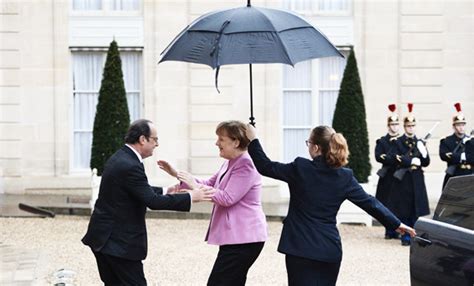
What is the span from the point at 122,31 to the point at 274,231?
6.34 metres

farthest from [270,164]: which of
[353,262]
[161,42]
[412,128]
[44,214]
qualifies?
[161,42]

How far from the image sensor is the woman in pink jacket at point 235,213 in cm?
815

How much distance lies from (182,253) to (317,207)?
6.73 meters

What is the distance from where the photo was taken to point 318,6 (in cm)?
2211

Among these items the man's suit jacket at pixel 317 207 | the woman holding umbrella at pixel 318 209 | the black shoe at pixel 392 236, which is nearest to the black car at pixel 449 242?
the woman holding umbrella at pixel 318 209

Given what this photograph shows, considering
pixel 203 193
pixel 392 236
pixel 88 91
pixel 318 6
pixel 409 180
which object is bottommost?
pixel 392 236

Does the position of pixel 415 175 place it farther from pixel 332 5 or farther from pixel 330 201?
pixel 330 201

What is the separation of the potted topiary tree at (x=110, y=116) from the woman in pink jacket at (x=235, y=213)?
11.5 m

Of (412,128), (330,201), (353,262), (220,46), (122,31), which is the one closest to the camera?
(330,201)

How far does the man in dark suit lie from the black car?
1767 mm

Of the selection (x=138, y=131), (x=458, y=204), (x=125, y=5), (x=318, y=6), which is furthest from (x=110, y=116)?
(x=458, y=204)

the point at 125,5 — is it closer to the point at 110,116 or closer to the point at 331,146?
the point at 110,116

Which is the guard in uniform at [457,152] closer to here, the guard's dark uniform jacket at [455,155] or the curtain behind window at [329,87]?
the guard's dark uniform jacket at [455,155]

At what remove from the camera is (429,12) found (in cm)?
2172
